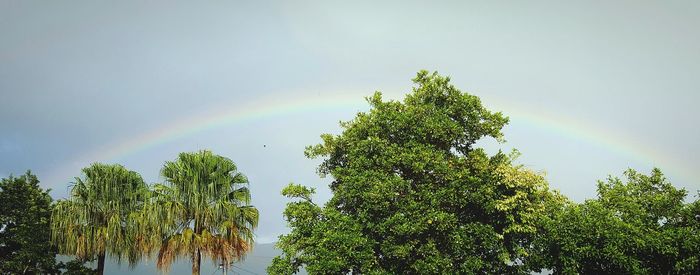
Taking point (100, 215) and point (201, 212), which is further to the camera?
point (100, 215)

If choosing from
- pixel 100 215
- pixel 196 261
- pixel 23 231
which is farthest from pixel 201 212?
pixel 23 231

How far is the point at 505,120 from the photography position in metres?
25.5

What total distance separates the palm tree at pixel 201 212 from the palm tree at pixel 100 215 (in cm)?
403

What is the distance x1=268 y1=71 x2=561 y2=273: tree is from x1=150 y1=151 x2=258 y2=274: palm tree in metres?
2.33

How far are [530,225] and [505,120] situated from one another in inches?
222

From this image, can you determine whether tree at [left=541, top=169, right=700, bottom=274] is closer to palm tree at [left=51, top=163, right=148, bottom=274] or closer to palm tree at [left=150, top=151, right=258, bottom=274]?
palm tree at [left=150, top=151, right=258, bottom=274]

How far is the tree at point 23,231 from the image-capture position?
1120 inches

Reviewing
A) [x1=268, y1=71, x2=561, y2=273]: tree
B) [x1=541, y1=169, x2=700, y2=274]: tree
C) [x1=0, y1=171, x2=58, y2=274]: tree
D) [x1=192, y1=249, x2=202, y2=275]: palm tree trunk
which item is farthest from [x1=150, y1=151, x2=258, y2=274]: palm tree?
[x1=541, y1=169, x2=700, y2=274]: tree

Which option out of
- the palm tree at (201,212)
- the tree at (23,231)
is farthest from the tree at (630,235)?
the tree at (23,231)

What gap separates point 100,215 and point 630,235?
27638mm

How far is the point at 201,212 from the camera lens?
22609 millimetres

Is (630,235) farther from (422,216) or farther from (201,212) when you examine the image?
(201,212)

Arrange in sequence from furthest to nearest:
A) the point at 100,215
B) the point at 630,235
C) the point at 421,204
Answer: the point at 100,215 < the point at 421,204 < the point at 630,235

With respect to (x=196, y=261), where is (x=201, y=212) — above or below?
above
